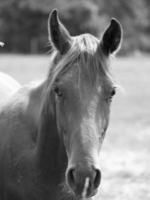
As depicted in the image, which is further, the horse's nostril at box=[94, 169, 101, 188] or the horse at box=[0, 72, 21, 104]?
the horse at box=[0, 72, 21, 104]

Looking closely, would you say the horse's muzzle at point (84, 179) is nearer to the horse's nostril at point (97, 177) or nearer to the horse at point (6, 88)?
the horse's nostril at point (97, 177)

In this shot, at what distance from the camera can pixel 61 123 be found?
3.53 m

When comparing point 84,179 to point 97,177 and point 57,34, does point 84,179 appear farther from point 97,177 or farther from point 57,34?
point 57,34

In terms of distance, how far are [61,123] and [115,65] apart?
87.7 ft

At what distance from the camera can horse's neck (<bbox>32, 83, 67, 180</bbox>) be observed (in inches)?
153

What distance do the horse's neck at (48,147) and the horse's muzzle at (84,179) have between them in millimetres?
737

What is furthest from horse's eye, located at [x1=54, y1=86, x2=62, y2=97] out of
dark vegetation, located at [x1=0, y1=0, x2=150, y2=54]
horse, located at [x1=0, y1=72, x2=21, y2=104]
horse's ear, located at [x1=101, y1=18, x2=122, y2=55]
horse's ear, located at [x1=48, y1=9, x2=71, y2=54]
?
dark vegetation, located at [x1=0, y1=0, x2=150, y2=54]

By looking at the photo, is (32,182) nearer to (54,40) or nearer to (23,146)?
(23,146)

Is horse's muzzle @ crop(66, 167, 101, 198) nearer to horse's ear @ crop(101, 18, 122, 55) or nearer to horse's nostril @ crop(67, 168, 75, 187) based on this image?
horse's nostril @ crop(67, 168, 75, 187)

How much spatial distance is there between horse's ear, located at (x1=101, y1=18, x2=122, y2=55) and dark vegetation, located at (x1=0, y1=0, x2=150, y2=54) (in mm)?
16133

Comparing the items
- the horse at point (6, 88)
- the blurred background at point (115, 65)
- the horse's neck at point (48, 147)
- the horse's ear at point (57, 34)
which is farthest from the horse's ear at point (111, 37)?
the horse at point (6, 88)

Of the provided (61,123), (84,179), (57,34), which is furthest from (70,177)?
(57,34)

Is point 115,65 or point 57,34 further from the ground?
point 57,34

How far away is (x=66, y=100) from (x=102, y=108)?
0.86ft
